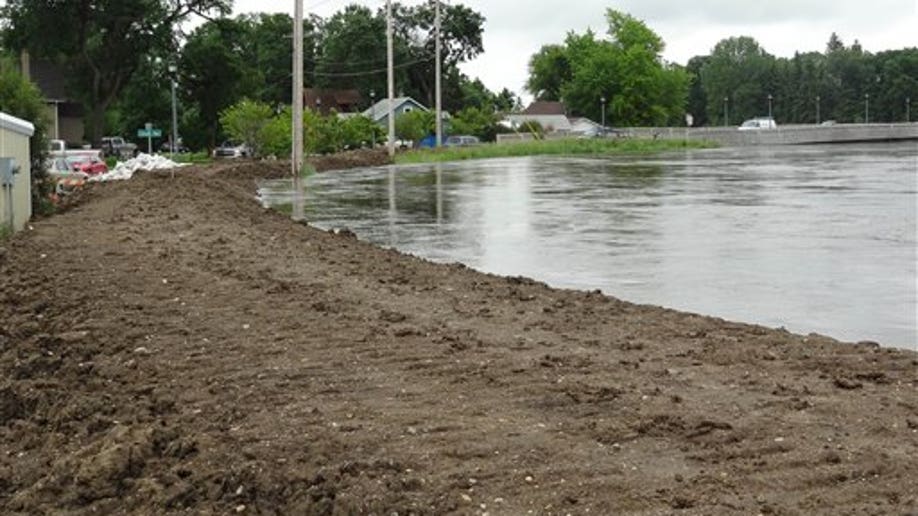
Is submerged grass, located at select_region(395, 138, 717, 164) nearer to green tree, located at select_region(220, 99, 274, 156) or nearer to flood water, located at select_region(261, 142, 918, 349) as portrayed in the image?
green tree, located at select_region(220, 99, 274, 156)

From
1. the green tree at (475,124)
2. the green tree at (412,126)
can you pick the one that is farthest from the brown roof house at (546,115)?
the green tree at (412,126)

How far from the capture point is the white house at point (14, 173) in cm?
1580

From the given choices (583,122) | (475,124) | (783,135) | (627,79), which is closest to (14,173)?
(475,124)

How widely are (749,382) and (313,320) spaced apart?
342cm

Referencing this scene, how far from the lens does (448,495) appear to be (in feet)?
15.4

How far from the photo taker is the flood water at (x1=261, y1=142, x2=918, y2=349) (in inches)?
397

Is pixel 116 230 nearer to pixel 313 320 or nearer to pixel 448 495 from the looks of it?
pixel 313 320

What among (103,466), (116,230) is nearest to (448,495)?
(103,466)

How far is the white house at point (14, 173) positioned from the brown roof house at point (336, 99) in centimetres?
12177

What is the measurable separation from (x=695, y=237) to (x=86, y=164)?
29.4 m

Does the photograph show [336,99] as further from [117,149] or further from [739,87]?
[739,87]

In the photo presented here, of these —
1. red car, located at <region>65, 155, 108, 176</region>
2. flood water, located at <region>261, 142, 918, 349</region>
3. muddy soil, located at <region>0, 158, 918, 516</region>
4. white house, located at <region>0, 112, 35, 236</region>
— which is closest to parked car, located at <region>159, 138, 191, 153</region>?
red car, located at <region>65, 155, 108, 176</region>

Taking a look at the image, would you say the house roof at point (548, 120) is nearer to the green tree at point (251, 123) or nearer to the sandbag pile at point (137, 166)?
the green tree at point (251, 123)

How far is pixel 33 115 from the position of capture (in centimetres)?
2367
